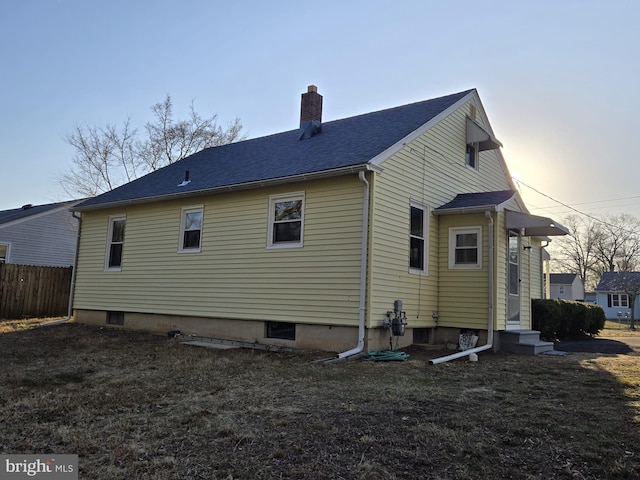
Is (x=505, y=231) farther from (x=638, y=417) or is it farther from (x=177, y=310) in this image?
(x=177, y=310)

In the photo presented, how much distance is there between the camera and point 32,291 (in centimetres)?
1712

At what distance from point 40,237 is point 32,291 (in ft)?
26.4

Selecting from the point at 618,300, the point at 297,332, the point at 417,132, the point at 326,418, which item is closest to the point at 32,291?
the point at 297,332

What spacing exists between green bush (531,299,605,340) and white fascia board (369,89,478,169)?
227 inches

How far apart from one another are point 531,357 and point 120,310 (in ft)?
35.5

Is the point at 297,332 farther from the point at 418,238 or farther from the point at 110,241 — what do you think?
the point at 110,241

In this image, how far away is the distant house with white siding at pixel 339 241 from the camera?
9.65 metres

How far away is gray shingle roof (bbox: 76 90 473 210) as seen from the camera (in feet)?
34.3

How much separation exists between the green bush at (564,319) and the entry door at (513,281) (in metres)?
2.32

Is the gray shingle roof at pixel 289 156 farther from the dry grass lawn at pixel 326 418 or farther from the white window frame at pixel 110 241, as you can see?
the dry grass lawn at pixel 326 418

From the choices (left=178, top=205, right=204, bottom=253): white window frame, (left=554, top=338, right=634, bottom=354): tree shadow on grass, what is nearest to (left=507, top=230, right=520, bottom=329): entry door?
(left=554, top=338, right=634, bottom=354): tree shadow on grass

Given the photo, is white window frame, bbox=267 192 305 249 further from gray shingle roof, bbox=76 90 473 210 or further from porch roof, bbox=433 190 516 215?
porch roof, bbox=433 190 516 215

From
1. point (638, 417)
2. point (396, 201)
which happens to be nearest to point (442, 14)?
point (396, 201)

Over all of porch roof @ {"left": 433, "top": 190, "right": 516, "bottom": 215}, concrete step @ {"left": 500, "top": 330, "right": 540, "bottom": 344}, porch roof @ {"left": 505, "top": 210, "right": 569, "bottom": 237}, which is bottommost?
concrete step @ {"left": 500, "top": 330, "right": 540, "bottom": 344}
